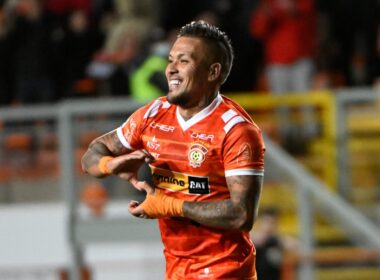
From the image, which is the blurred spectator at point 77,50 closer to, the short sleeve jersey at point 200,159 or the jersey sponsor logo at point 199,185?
the short sleeve jersey at point 200,159

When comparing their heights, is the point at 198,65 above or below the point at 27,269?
above

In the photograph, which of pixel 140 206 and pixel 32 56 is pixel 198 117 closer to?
pixel 140 206

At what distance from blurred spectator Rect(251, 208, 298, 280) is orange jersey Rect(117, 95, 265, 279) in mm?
4697

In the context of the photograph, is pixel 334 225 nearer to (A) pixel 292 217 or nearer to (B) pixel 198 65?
(A) pixel 292 217

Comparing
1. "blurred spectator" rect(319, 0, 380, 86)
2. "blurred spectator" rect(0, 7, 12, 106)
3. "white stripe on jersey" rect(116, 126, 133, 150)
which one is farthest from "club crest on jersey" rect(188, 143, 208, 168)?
"blurred spectator" rect(319, 0, 380, 86)

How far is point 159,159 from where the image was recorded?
589 centimetres

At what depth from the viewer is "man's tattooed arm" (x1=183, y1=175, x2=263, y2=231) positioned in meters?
5.58

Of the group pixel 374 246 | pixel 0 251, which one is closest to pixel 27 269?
pixel 0 251

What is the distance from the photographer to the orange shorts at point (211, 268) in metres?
5.82

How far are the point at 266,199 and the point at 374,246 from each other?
1109mm

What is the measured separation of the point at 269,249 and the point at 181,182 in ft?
16.2

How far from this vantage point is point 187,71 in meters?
5.71

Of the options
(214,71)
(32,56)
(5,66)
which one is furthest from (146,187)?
(5,66)

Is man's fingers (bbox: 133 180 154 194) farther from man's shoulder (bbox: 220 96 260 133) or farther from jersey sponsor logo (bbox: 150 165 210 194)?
man's shoulder (bbox: 220 96 260 133)
